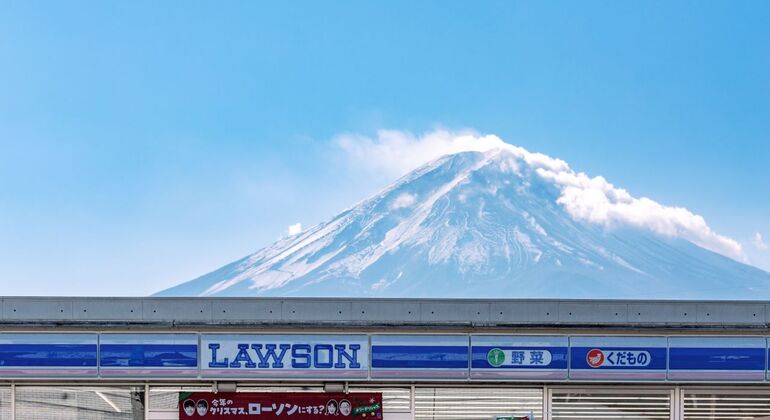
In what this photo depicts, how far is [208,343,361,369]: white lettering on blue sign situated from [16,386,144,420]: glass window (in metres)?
1.51

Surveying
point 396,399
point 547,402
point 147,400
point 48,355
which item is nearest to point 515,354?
point 547,402

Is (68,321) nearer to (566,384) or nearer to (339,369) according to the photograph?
(339,369)

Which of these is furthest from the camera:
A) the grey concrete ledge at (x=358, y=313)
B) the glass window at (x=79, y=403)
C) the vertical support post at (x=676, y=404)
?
the vertical support post at (x=676, y=404)

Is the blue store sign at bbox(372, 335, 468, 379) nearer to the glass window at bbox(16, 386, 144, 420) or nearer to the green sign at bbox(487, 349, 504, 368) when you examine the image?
the green sign at bbox(487, 349, 504, 368)

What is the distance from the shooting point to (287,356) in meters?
10.7

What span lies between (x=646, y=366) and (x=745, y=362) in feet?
4.92

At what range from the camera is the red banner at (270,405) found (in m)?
11.0

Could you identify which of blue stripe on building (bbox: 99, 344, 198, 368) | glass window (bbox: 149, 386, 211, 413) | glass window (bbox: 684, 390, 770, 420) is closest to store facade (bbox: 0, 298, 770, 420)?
blue stripe on building (bbox: 99, 344, 198, 368)

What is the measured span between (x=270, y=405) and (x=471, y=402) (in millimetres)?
3152

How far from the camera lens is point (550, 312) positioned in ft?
35.1

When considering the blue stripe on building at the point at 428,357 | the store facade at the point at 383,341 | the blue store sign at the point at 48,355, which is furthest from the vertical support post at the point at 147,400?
the blue stripe on building at the point at 428,357

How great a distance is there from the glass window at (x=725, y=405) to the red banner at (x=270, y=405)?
494cm

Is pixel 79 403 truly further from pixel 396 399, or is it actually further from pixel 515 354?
pixel 515 354

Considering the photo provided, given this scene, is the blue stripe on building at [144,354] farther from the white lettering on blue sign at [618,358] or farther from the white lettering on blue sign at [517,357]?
the white lettering on blue sign at [618,358]
